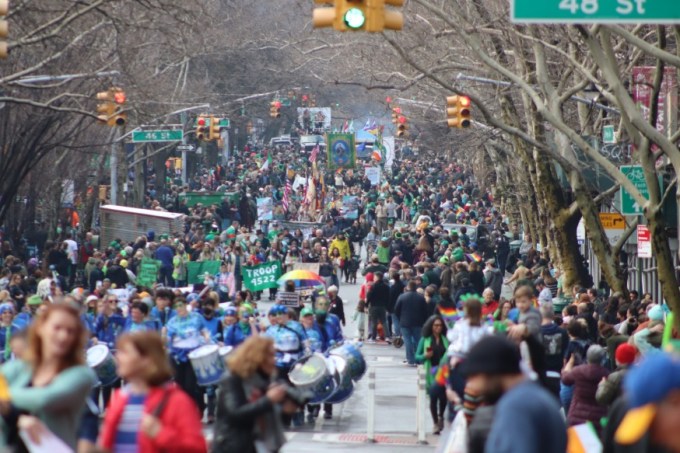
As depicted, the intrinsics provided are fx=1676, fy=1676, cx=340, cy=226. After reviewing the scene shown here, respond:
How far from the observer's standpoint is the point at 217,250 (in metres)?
40.5

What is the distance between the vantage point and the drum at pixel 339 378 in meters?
19.2

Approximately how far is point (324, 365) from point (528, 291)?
3.89 meters

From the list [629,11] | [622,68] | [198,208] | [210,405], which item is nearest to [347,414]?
[210,405]

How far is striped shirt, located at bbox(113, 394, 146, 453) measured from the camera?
7.96 meters

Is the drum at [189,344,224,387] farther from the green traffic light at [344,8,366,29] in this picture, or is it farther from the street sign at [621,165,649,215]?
the street sign at [621,165,649,215]

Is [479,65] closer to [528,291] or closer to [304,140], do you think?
[528,291]

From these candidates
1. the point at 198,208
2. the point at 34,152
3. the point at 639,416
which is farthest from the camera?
the point at 198,208

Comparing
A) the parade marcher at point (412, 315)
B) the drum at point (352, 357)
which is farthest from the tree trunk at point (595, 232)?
the drum at point (352, 357)

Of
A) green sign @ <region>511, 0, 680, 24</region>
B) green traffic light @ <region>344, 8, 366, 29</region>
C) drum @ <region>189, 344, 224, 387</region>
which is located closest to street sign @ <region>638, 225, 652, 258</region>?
drum @ <region>189, 344, 224, 387</region>

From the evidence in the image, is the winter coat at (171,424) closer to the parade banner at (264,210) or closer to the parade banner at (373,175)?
the parade banner at (264,210)

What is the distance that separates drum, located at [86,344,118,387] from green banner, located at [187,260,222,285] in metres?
18.5

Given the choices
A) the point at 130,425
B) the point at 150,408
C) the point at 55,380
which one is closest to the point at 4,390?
the point at 55,380

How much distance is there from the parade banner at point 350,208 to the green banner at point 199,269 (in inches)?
868

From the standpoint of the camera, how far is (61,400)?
26.2ft
